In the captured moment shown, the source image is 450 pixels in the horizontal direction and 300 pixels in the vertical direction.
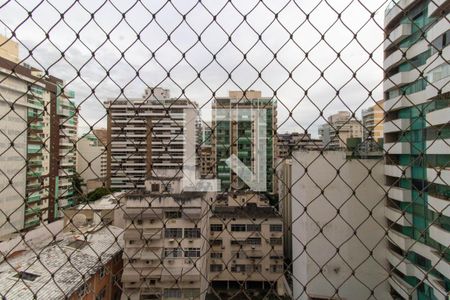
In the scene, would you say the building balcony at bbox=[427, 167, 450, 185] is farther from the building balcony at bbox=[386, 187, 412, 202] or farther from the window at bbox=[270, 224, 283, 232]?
the window at bbox=[270, 224, 283, 232]

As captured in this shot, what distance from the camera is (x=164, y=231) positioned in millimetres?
3721

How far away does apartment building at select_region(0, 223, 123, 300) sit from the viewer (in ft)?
3.70

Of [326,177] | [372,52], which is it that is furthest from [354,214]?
[372,52]

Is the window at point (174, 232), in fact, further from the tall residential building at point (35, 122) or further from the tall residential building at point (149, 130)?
the tall residential building at point (149, 130)

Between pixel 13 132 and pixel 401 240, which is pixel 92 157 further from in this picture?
pixel 401 240

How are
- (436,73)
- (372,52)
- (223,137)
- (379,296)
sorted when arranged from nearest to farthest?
(372,52) < (223,137) < (436,73) < (379,296)

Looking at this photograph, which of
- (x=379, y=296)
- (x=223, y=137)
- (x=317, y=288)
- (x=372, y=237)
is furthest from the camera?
(x=379, y=296)

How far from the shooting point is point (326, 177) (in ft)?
15.9

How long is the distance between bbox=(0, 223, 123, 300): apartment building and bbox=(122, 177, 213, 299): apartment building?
160mm

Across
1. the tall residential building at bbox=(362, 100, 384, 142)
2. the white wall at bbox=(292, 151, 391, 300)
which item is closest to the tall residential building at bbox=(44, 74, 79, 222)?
the tall residential building at bbox=(362, 100, 384, 142)

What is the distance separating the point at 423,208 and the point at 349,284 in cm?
222

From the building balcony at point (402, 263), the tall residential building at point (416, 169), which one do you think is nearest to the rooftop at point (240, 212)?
the tall residential building at point (416, 169)

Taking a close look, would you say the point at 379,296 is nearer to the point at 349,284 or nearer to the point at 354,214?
the point at 349,284

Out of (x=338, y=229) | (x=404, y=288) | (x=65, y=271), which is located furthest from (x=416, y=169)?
(x=65, y=271)
